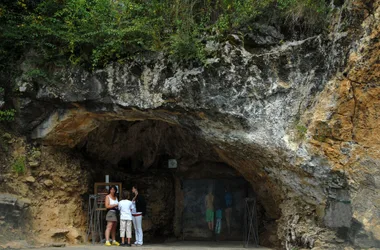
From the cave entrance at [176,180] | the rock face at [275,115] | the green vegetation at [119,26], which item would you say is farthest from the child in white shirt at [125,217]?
the green vegetation at [119,26]

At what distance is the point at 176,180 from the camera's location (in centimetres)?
1366

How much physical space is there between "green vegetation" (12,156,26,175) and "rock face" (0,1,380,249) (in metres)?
0.40

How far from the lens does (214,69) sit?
9172mm

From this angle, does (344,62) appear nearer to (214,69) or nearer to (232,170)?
(214,69)

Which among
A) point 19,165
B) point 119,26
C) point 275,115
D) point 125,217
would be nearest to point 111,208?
point 125,217

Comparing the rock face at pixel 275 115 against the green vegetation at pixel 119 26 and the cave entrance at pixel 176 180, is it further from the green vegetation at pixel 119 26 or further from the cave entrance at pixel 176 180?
the cave entrance at pixel 176 180

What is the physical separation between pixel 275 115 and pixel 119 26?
373cm

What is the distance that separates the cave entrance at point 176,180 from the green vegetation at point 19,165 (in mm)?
2458

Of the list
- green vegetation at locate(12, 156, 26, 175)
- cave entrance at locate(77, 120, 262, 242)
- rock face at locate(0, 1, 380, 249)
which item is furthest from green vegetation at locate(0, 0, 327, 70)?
cave entrance at locate(77, 120, 262, 242)

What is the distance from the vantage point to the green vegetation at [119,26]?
362 inches

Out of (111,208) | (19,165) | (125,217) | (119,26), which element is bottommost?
(125,217)

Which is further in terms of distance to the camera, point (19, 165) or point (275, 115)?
point (19, 165)

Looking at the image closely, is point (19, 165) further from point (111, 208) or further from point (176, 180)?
point (176, 180)

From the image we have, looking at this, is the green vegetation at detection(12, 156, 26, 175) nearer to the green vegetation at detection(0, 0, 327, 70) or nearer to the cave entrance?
the green vegetation at detection(0, 0, 327, 70)
